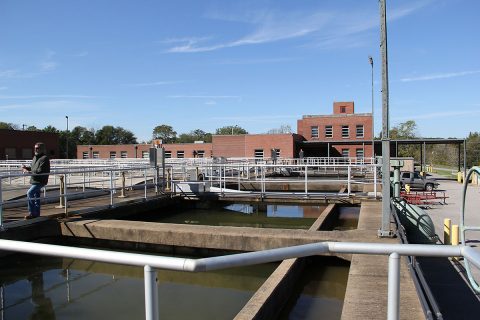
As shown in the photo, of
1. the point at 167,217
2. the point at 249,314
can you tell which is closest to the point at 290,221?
the point at 167,217

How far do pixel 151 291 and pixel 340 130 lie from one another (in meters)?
57.2

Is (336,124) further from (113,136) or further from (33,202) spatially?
(113,136)

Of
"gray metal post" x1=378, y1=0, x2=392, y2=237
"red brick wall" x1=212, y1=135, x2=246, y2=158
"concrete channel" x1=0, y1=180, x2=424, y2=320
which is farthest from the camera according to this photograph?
"red brick wall" x1=212, y1=135, x2=246, y2=158

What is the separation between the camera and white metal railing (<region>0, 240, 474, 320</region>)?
2227 millimetres

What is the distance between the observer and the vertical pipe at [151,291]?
232cm

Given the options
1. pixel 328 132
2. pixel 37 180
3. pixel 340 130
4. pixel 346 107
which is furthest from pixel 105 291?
pixel 346 107

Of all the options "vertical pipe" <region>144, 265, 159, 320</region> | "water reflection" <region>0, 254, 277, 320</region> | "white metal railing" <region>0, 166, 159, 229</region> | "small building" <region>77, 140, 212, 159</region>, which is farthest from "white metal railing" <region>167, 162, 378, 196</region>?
"small building" <region>77, 140, 212, 159</region>

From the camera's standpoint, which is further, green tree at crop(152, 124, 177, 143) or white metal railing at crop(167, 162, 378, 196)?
green tree at crop(152, 124, 177, 143)

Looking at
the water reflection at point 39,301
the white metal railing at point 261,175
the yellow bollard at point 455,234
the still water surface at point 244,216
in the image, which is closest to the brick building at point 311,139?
the white metal railing at point 261,175

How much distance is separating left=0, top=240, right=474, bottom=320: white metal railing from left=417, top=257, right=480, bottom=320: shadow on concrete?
4.96 meters

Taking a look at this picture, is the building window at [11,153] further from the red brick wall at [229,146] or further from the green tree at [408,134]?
the green tree at [408,134]

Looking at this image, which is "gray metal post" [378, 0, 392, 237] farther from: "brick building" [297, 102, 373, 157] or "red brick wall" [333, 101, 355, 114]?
"red brick wall" [333, 101, 355, 114]

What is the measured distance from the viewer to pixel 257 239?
9.30 m

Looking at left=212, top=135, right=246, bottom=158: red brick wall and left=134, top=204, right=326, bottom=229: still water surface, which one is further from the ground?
left=212, top=135, right=246, bottom=158: red brick wall
